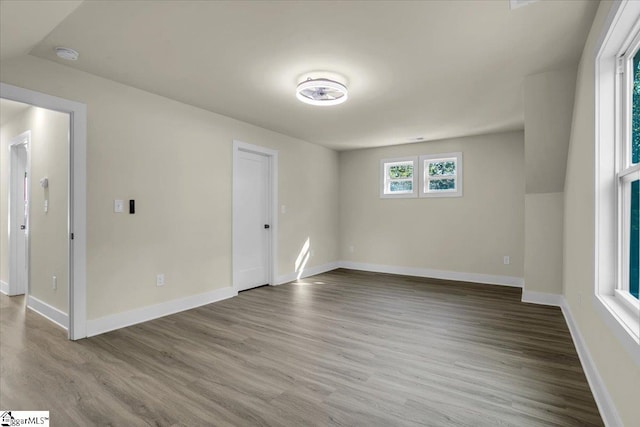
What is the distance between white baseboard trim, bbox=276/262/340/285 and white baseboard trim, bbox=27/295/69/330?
110 inches

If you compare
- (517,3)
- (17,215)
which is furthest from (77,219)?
(517,3)

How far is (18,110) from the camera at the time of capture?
13.7 ft

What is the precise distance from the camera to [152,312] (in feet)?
11.9

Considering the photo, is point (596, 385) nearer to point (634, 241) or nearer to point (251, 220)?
point (634, 241)

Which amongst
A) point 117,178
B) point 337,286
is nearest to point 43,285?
point 117,178

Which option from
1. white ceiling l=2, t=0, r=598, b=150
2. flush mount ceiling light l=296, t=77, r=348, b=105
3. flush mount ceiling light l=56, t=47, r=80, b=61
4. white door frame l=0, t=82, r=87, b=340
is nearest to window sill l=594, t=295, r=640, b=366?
white ceiling l=2, t=0, r=598, b=150

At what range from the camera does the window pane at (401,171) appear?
20.8ft

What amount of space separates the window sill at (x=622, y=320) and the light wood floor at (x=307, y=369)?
620 mm

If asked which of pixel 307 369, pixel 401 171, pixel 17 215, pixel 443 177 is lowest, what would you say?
pixel 307 369

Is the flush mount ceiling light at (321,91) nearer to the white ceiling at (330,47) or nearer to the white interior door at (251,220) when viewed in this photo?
the white ceiling at (330,47)

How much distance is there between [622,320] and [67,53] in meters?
4.12

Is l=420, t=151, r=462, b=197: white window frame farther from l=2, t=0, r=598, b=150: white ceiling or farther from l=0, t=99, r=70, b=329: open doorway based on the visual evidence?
l=0, t=99, r=70, b=329: open doorway

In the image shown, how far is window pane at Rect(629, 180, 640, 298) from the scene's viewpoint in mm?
1712

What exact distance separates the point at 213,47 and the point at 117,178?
1.71 metres
